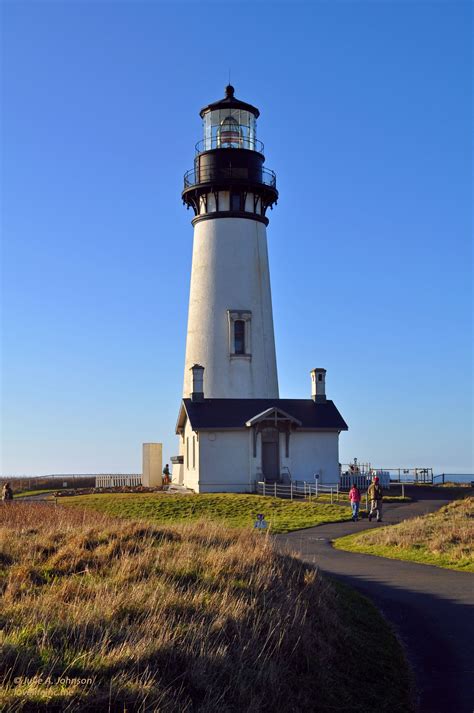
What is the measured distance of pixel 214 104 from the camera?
4316cm

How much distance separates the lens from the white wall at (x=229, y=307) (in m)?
41.7

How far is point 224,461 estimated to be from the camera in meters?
39.1

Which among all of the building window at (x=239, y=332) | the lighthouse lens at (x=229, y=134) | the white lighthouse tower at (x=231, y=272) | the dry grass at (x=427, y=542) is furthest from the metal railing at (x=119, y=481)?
the dry grass at (x=427, y=542)

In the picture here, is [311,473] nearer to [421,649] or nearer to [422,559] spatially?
[422,559]

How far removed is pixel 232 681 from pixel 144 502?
92.9 feet

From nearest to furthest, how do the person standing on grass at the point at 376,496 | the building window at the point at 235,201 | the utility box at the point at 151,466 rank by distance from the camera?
1. the person standing on grass at the point at 376,496
2. the building window at the point at 235,201
3. the utility box at the point at 151,466

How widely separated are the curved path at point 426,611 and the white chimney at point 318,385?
21130 millimetres

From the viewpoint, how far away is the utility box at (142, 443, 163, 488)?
153 ft

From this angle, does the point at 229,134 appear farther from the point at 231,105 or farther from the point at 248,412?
the point at 248,412

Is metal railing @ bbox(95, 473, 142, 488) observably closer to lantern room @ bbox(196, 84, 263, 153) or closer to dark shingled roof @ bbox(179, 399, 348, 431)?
dark shingled roof @ bbox(179, 399, 348, 431)

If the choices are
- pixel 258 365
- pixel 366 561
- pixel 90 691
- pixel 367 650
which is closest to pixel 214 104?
pixel 258 365

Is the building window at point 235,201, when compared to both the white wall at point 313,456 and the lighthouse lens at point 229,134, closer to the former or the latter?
the lighthouse lens at point 229,134

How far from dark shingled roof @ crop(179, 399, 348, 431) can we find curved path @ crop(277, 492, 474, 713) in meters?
17.5

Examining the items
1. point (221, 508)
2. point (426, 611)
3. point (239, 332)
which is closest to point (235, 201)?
point (239, 332)
